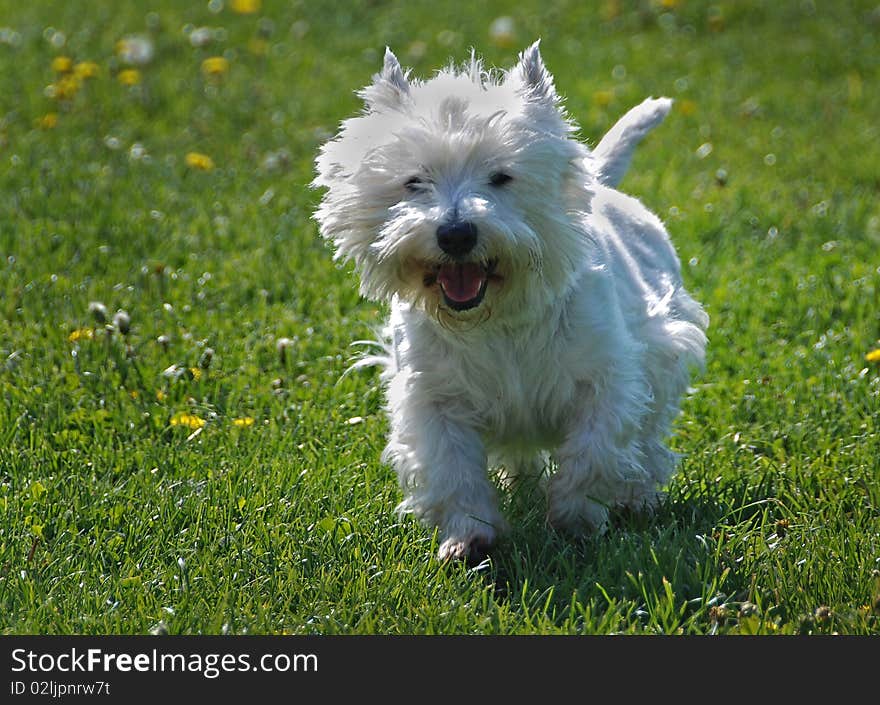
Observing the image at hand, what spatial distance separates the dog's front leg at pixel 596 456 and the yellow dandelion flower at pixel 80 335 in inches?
88.1

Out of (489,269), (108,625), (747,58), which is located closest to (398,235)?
(489,269)

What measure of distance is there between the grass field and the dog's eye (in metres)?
1.04

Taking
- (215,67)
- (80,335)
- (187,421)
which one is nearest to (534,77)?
(187,421)

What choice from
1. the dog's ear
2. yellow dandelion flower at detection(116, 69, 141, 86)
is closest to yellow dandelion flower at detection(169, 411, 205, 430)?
the dog's ear

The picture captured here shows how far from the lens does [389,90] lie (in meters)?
4.30

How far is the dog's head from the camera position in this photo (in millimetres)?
3957

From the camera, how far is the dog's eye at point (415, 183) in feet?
13.3

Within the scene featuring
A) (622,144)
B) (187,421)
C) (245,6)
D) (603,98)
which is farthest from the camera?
(245,6)

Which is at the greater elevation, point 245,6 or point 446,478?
point 245,6

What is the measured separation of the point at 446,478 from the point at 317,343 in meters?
1.73

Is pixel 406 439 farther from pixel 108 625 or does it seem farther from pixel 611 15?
pixel 611 15

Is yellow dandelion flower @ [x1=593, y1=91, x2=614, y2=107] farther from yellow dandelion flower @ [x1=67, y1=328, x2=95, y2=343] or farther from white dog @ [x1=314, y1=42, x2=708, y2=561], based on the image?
white dog @ [x1=314, y1=42, x2=708, y2=561]

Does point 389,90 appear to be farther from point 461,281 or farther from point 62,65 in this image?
point 62,65

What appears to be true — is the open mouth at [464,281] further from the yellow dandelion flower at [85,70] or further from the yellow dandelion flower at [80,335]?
the yellow dandelion flower at [85,70]
